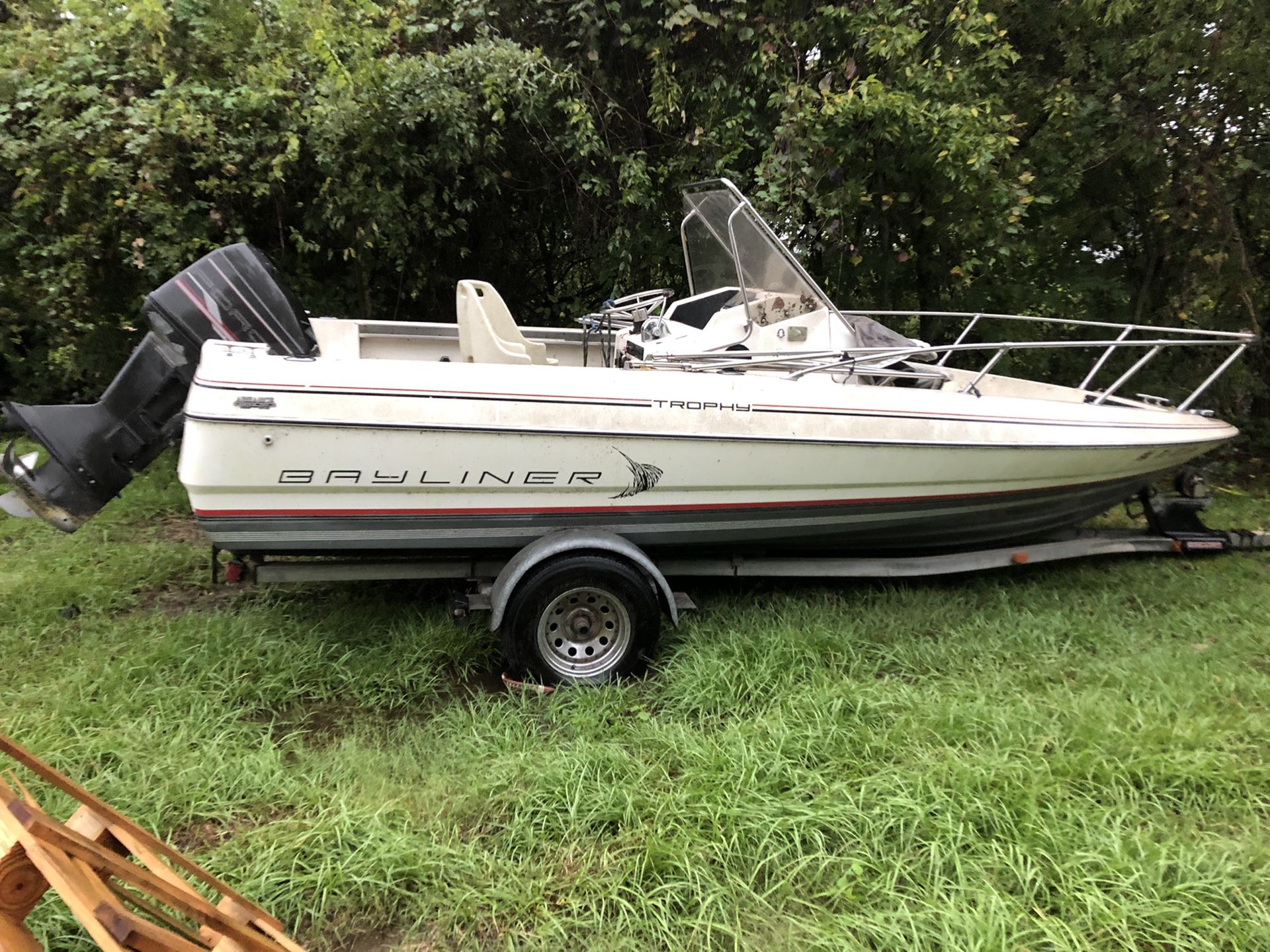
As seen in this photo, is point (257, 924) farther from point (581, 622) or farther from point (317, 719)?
point (581, 622)

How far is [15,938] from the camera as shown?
1.36 metres

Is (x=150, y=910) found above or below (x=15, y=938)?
below

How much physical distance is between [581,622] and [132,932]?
2012 millimetres

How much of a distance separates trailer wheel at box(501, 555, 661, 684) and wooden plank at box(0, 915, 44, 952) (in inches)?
68.7

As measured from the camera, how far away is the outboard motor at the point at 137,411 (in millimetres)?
2871

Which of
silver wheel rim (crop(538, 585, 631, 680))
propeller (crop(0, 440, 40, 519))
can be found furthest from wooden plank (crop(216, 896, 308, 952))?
propeller (crop(0, 440, 40, 519))

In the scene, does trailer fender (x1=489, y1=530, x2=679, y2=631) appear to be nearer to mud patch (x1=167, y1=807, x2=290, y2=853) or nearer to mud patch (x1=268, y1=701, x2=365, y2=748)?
mud patch (x1=268, y1=701, x2=365, y2=748)

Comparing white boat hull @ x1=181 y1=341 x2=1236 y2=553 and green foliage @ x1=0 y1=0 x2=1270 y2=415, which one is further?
green foliage @ x1=0 y1=0 x2=1270 y2=415

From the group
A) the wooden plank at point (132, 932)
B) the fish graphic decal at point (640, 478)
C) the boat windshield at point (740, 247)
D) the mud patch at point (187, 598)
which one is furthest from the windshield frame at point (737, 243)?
the wooden plank at point (132, 932)

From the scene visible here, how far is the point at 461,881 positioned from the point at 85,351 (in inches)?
224

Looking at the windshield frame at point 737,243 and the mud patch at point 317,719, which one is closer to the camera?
the mud patch at point 317,719

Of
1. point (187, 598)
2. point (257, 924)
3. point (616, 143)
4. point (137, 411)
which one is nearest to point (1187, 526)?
point (616, 143)

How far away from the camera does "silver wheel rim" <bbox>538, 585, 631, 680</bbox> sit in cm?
311

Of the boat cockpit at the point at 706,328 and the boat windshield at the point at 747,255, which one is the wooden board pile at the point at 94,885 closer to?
the boat cockpit at the point at 706,328
